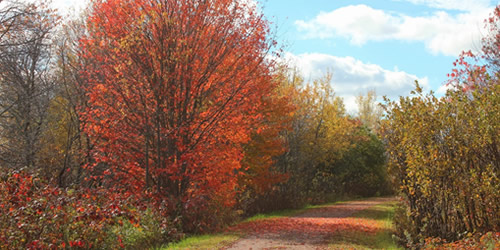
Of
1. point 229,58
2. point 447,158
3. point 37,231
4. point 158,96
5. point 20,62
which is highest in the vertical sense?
point 20,62

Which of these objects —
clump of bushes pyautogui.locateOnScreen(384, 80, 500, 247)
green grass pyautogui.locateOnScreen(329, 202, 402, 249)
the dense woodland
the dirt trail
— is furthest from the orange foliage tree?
clump of bushes pyautogui.locateOnScreen(384, 80, 500, 247)

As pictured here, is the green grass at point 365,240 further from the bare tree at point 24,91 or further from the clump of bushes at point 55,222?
the bare tree at point 24,91

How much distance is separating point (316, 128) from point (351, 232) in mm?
13408

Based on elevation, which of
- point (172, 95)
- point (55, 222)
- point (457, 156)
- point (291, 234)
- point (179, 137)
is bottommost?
point (291, 234)

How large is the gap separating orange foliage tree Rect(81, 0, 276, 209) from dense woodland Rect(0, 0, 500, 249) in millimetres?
45

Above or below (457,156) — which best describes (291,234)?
below

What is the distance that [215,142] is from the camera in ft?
46.7

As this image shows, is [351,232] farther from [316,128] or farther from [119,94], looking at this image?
[316,128]

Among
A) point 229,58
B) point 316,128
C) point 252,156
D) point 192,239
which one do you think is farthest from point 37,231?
point 316,128

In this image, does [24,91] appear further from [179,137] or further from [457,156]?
[457,156]

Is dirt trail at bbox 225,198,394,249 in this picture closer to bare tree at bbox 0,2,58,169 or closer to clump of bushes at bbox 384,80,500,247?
clump of bushes at bbox 384,80,500,247

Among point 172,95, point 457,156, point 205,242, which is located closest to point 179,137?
point 172,95

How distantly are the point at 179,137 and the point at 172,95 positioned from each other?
4.44 feet

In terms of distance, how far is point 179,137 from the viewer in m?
13.1
